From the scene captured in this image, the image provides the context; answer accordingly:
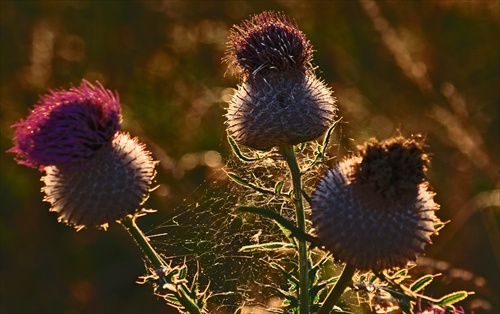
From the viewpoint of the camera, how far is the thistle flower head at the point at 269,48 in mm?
2914

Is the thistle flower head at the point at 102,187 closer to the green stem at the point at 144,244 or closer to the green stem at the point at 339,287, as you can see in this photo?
the green stem at the point at 144,244

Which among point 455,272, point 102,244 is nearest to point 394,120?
point 455,272

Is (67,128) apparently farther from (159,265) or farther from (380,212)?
(380,212)

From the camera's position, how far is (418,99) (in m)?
5.77

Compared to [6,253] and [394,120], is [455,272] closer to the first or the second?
[394,120]

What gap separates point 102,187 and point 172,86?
134 inches

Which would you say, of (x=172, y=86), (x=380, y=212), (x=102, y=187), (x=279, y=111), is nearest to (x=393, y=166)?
(x=380, y=212)

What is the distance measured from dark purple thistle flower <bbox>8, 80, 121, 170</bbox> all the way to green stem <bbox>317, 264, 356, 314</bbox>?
1.01 meters

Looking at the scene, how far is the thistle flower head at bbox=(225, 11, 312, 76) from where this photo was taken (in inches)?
115

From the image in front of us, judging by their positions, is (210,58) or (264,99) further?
(210,58)

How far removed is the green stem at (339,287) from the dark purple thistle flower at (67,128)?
101 centimetres

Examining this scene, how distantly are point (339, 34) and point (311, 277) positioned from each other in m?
3.80

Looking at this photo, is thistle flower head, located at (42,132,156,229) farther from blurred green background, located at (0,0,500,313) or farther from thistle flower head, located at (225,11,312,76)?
blurred green background, located at (0,0,500,313)

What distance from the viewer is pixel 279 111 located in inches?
113
